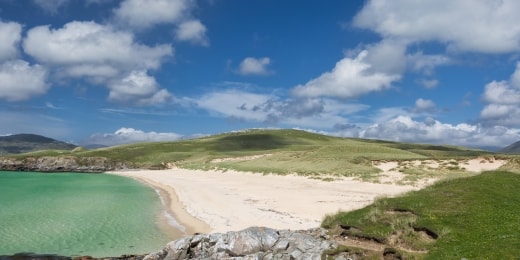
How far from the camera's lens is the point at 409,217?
73.7 feet

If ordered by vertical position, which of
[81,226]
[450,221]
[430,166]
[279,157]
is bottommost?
[81,226]

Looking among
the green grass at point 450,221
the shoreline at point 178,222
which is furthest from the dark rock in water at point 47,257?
the green grass at point 450,221

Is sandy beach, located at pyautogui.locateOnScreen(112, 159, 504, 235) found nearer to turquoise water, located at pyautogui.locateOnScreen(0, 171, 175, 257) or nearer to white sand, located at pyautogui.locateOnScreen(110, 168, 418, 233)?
white sand, located at pyautogui.locateOnScreen(110, 168, 418, 233)

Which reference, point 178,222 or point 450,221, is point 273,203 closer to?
point 178,222

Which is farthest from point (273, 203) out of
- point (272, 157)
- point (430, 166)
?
point (272, 157)

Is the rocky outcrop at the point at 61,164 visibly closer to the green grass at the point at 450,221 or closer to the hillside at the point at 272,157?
the hillside at the point at 272,157

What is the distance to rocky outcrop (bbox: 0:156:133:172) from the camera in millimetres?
138500

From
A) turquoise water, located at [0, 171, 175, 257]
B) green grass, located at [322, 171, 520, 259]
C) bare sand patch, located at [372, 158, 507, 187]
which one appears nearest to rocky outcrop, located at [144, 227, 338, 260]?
green grass, located at [322, 171, 520, 259]

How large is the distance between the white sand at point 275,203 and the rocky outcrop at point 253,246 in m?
7.96

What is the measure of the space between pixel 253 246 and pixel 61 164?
14051cm

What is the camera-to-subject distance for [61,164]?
141500mm

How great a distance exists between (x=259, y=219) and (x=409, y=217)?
14.3m

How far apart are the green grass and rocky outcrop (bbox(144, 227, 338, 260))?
2.36 meters

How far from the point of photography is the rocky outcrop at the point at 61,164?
138 m
